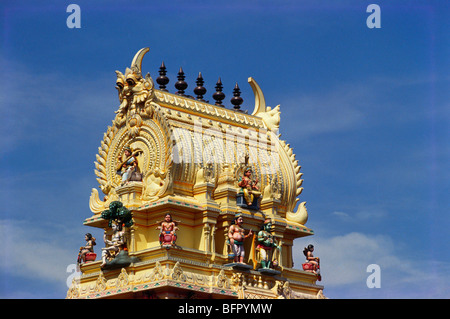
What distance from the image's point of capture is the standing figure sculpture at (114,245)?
47.9 metres

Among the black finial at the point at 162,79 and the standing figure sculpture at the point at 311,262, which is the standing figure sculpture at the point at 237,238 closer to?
the standing figure sculpture at the point at 311,262

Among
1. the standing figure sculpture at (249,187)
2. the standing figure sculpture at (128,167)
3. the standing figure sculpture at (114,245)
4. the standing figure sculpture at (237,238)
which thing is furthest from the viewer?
the standing figure sculpture at (249,187)

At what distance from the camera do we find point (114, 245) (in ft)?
157

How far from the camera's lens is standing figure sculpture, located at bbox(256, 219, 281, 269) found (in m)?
49.2

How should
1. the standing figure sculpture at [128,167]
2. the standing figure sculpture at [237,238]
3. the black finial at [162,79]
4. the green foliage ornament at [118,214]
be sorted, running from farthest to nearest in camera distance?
1. the black finial at [162,79]
2. the standing figure sculpture at [128,167]
3. the standing figure sculpture at [237,238]
4. the green foliage ornament at [118,214]

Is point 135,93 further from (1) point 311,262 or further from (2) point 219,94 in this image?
(1) point 311,262

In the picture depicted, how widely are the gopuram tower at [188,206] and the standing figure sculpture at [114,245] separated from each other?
0.04 metres

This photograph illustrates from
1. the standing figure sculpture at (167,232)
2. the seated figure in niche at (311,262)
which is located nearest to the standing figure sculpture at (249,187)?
the standing figure sculpture at (167,232)

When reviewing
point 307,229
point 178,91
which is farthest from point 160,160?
point 307,229

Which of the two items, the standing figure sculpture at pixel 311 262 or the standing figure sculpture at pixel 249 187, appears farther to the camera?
the standing figure sculpture at pixel 311 262

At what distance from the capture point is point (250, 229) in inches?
1950

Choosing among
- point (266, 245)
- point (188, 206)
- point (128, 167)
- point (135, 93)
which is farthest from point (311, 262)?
point (135, 93)

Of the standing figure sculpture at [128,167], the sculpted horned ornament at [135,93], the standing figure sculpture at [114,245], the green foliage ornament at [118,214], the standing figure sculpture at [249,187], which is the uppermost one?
the sculpted horned ornament at [135,93]

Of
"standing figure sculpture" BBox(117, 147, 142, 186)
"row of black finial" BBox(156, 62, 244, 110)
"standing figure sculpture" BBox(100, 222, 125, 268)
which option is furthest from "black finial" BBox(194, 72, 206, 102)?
"standing figure sculpture" BBox(100, 222, 125, 268)
